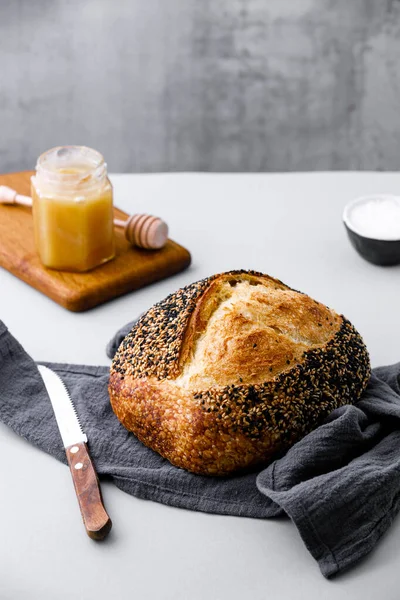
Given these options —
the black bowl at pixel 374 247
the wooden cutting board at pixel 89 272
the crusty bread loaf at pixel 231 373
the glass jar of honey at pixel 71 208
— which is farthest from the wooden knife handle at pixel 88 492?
the black bowl at pixel 374 247

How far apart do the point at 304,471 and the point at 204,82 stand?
315 centimetres

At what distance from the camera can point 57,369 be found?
1.80 m

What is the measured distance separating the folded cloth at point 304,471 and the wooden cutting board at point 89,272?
0.43 m

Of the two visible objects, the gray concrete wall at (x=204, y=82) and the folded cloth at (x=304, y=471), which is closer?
the folded cloth at (x=304, y=471)

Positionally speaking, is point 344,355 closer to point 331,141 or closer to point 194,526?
point 194,526

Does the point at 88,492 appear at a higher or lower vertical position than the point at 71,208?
lower

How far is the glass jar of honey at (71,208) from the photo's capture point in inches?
83.0

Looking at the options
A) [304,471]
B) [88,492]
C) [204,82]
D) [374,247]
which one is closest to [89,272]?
[374,247]

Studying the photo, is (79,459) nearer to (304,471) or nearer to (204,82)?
(304,471)

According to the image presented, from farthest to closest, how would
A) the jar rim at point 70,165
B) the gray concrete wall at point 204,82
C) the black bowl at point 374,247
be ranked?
the gray concrete wall at point 204,82
the black bowl at point 374,247
the jar rim at point 70,165

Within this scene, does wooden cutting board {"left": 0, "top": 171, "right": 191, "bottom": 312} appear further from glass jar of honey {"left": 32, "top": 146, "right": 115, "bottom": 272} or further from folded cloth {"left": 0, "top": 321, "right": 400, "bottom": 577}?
folded cloth {"left": 0, "top": 321, "right": 400, "bottom": 577}

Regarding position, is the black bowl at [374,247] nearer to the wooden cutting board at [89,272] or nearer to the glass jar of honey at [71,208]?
the wooden cutting board at [89,272]

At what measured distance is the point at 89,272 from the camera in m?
2.21

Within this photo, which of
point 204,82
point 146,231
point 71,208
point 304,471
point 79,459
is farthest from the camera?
point 204,82
